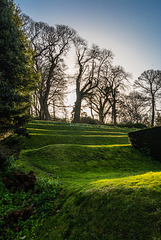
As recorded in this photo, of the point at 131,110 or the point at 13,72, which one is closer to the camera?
the point at 13,72

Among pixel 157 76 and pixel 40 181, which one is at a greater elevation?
pixel 157 76

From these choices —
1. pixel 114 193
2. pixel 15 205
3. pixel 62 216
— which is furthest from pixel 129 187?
pixel 15 205

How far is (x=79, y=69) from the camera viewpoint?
106ft

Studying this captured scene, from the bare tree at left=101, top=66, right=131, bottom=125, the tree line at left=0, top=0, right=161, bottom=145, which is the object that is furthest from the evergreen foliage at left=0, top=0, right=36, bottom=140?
the bare tree at left=101, top=66, right=131, bottom=125

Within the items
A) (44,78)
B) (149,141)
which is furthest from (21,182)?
(44,78)

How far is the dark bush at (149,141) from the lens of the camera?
10.9m

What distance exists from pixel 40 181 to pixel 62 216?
2.51 meters

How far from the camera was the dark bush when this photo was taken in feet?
35.8

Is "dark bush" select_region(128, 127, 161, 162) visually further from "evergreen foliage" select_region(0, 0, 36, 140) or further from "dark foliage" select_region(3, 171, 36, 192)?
"dark foliage" select_region(3, 171, 36, 192)

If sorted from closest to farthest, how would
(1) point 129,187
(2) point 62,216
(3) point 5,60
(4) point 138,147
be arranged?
1. (1) point 129,187
2. (2) point 62,216
3. (3) point 5,60
4. (4) point 138,147

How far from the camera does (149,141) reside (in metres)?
11.4

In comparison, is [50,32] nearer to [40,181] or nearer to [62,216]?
[40,181]

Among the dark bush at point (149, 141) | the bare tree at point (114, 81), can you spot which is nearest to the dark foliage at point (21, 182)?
the dark bush at point (149, 141)

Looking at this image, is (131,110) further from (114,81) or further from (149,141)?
(149,141)
